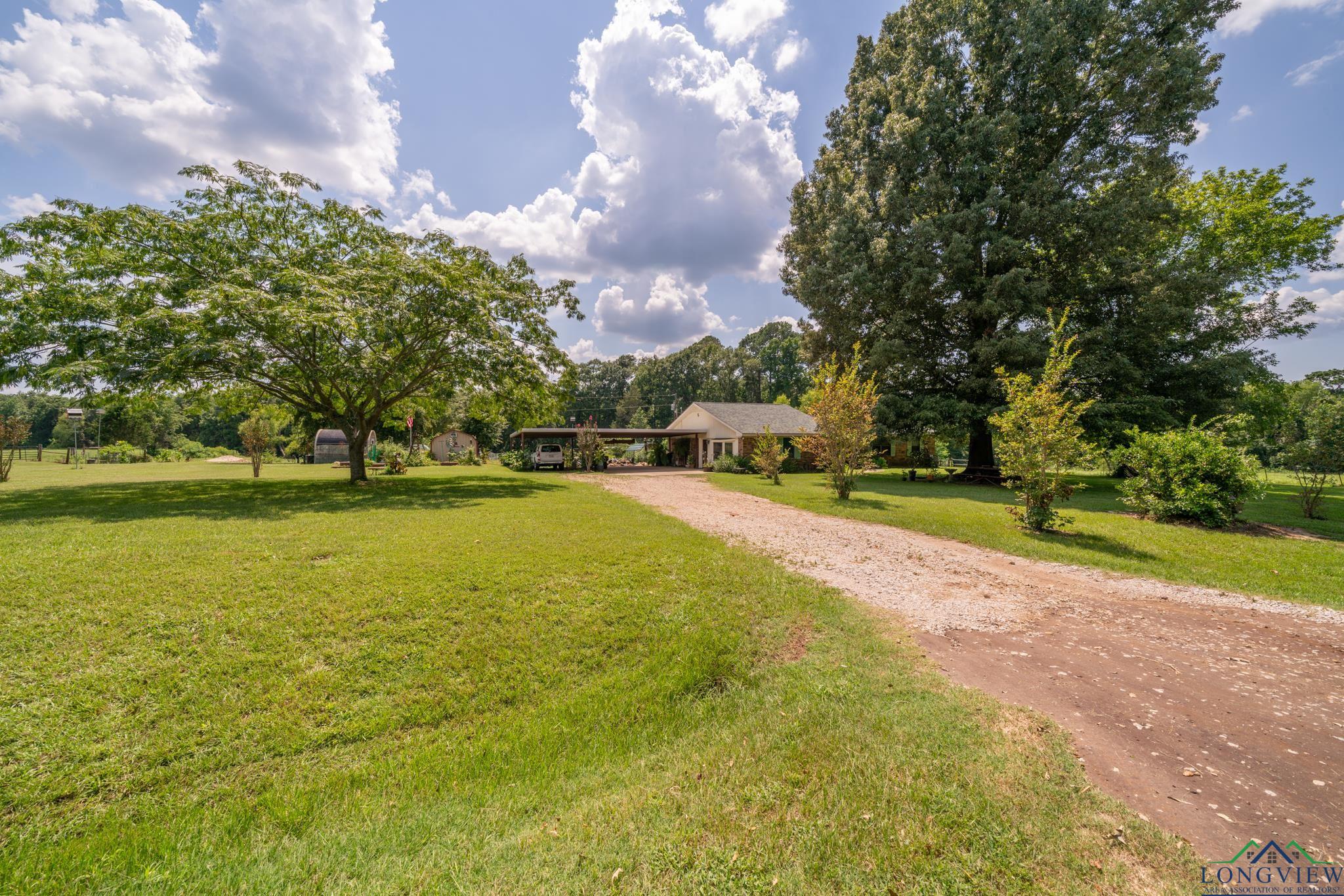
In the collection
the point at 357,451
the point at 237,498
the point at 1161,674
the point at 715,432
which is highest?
the point at 715,432

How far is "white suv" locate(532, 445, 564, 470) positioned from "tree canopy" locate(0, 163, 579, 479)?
39.9ft

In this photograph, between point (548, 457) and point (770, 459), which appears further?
point (548, 457)

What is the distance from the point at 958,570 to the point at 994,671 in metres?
3.69

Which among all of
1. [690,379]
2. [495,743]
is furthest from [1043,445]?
[690,379]

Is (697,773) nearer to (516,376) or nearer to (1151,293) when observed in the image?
(516,376)

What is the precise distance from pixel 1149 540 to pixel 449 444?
41173mm

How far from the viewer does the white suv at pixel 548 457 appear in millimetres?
28750

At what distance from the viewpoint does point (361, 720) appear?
350 centimetres

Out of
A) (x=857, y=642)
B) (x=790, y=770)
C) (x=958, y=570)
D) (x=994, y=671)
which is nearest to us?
(x=790, y=770)

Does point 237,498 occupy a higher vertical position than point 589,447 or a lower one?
lower

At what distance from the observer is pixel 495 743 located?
342cm

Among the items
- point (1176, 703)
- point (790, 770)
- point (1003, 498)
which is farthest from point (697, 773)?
point (1003, 498)

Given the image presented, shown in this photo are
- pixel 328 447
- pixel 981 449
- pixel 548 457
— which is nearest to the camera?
pixel 981 449

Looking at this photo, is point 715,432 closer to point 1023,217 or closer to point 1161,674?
point 1023,217
